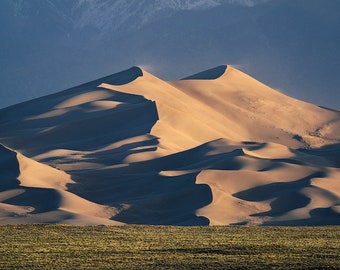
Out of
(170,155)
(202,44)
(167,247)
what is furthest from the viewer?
(202,44)

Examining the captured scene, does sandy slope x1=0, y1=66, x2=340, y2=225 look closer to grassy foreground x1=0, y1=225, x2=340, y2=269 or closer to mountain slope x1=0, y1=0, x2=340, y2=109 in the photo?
grassy foreground x1=0, y1=225, x2=340, y2=269

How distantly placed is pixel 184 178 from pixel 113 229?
87.8 ft

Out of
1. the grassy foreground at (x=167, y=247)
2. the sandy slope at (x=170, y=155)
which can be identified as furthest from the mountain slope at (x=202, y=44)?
the grassy foreground at (x=167, y=247)

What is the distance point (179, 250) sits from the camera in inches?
1023

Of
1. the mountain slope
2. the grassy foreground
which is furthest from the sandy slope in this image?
the mountain slope

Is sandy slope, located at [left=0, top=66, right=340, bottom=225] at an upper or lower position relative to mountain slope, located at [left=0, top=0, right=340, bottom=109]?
lower

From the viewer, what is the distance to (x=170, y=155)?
6850 cm

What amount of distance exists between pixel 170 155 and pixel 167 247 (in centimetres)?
4187

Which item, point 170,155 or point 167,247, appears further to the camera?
point 170,155

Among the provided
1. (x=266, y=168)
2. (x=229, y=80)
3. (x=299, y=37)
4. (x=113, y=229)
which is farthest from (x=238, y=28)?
(x=113, y=229)

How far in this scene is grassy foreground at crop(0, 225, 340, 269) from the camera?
76.0 feet

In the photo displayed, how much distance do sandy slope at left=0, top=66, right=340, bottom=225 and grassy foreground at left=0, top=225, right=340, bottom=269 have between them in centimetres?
1722

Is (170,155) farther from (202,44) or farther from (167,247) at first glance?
(202,44)

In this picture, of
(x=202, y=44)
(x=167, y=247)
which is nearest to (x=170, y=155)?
(x=167, y=247)
